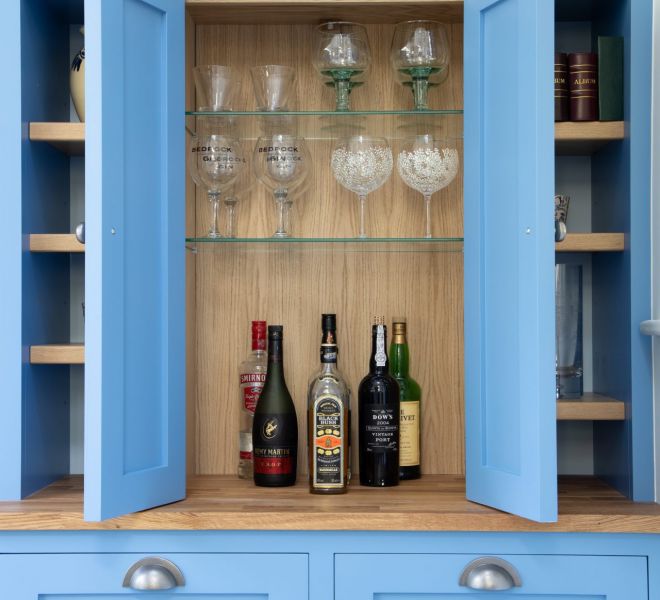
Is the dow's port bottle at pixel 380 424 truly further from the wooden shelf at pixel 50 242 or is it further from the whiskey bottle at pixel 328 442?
the wooden shelf at pixel 50 242

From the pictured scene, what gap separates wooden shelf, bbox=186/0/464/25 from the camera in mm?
1992

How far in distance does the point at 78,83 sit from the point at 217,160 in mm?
379

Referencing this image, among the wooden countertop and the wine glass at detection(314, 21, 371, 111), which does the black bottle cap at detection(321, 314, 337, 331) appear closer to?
the wooden countertop

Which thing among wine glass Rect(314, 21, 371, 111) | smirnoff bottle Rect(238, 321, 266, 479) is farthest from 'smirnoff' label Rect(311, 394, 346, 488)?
wine glass Rect(314, 21, 371, 111)

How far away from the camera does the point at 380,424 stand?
1982mm

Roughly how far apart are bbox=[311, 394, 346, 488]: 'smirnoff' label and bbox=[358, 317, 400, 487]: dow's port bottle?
10 centimetres

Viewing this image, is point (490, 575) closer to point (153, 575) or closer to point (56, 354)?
point (153, 575)

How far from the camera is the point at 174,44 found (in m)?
1.89

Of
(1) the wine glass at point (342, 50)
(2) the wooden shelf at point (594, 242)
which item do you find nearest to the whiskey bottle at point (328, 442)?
(2) the wooden shelf at point (594, 242)

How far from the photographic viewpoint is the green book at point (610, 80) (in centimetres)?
194

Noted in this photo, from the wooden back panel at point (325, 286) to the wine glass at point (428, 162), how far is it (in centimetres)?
19

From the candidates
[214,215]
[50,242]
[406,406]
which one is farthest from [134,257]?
[406,406]

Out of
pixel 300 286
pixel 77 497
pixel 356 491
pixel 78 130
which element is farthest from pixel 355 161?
pixel 77 497

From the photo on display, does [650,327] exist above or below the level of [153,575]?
above
